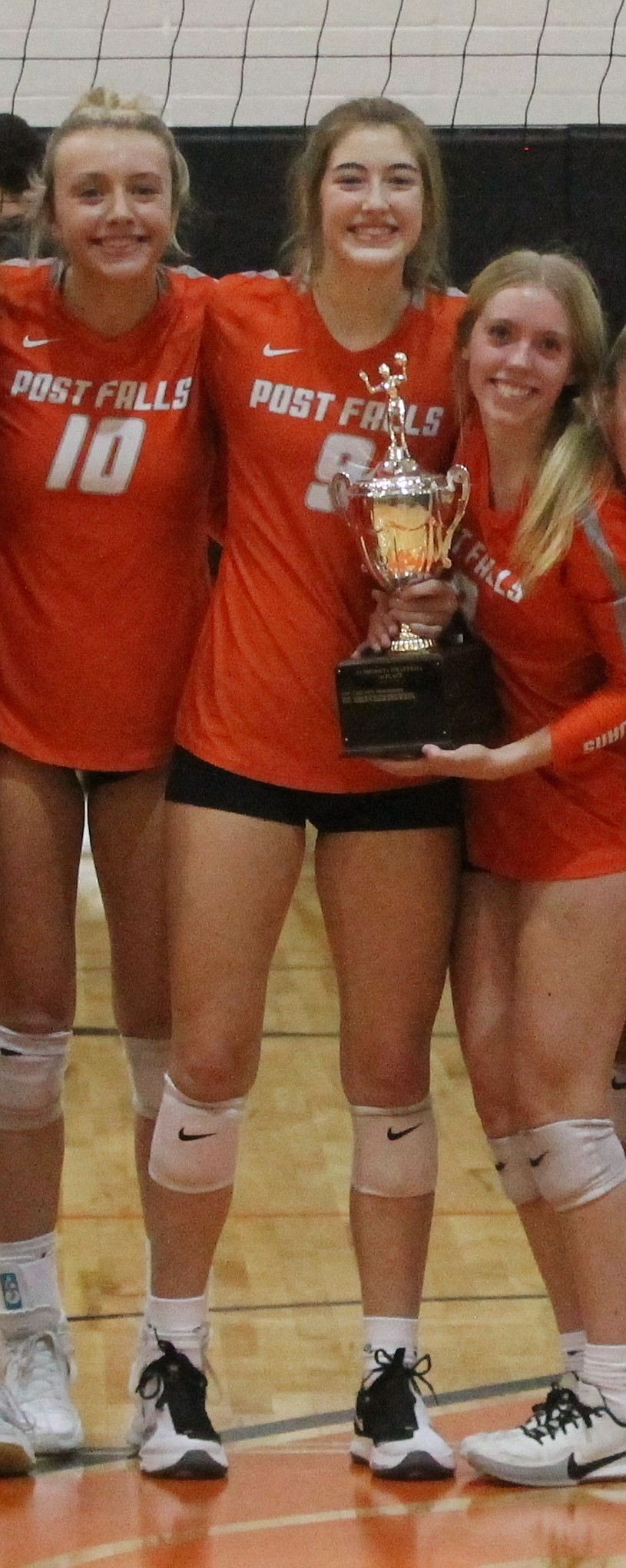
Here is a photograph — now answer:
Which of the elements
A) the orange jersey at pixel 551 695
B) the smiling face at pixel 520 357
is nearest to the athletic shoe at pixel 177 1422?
the orange jersey at pixel 551 695

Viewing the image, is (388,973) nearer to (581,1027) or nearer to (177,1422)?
(581,1027)

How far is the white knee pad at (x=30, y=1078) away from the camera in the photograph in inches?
113

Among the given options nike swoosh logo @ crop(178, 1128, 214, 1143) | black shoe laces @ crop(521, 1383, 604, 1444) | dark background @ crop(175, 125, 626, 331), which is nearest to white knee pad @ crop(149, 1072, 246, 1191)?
nike swoosh logo @ crop(178, 1128, 214, 1143)

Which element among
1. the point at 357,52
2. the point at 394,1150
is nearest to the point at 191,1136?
the point at 394,1150

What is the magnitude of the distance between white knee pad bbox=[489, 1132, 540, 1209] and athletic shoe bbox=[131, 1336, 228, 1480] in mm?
501

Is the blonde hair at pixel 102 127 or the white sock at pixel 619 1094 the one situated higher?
the blonde hair at pixel 102 127

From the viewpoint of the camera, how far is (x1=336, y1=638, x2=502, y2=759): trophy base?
254cm

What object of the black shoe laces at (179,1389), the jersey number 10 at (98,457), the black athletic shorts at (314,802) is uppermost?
the jersey number 10 at (98,457)

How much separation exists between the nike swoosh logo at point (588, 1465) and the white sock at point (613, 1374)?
5cm

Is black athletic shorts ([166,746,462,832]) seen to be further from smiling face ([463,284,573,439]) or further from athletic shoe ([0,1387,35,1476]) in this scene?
athletic shoe ([0,1387,35,1476])

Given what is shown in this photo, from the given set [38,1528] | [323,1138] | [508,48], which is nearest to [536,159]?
[508,48]

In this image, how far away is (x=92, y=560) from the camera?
8.96ft

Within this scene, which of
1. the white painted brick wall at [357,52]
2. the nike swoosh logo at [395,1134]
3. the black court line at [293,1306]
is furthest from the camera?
the white painted brick wall at [357,52]

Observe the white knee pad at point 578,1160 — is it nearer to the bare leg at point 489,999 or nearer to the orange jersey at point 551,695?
the bare leg at point 489,999
